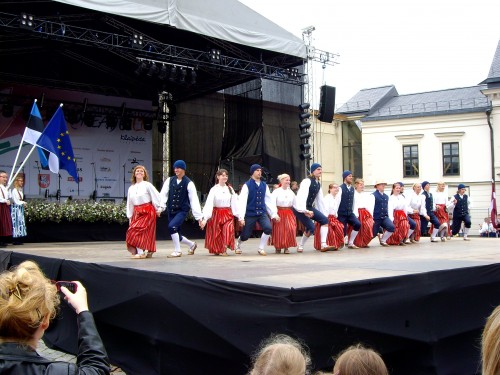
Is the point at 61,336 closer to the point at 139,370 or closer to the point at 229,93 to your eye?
the point at 139,370

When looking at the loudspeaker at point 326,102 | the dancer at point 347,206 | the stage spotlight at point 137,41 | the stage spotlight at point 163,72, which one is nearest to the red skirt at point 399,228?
the dancer at point 347,206

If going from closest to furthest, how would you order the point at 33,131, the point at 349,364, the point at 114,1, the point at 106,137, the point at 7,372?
1. the point at 349,364
2. the point at 7,372
3. the point at 33,131
4. the point at 114,1
5. the point at 106,137

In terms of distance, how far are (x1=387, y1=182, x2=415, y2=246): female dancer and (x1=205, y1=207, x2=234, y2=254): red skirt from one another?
3858mm

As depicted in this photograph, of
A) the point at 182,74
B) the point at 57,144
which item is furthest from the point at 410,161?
the point at 57,144

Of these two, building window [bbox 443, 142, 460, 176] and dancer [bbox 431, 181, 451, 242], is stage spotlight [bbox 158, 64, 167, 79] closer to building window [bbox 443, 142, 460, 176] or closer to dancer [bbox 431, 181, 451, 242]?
dancer [bbox 431, 181, 451, 242]

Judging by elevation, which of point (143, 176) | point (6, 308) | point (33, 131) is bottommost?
point (6, 308)

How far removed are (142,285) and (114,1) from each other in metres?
8.51

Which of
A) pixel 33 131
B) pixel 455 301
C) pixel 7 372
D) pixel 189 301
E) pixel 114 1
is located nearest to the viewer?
pixel 7 372

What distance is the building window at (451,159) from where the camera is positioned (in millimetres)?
30359

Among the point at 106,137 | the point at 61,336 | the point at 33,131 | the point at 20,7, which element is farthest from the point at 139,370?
the point at 106,137

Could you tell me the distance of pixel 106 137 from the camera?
55.5ft

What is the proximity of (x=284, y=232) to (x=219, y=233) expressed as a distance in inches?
44.9

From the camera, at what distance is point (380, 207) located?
Result: 32.6 feet

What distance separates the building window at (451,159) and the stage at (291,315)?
27.5m
